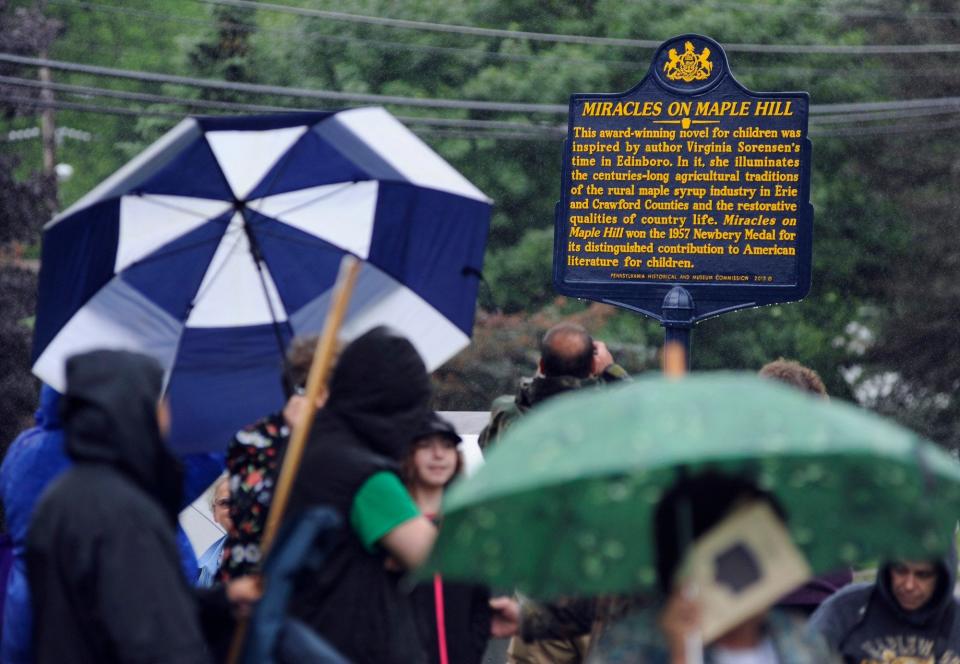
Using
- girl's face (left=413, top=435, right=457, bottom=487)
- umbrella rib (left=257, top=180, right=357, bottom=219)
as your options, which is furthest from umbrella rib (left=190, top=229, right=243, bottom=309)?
girl's face (left=413, top=435, right=457, bottom=487)

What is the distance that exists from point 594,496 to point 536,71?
94.5 ft

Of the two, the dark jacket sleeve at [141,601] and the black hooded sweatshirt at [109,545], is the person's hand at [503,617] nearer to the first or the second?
the black hooded sweatshirt at [109,545]

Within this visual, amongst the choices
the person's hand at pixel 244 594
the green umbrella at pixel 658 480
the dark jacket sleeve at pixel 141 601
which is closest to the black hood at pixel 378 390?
the person's hand at pixel 244 594

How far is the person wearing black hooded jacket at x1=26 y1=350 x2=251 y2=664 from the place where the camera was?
12.9ft

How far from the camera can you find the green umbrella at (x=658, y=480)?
315 centimetres

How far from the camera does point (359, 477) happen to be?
4555 millimetres

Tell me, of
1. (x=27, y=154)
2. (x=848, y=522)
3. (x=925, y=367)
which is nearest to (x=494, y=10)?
(x=925, y=367)

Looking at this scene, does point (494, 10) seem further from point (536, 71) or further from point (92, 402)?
point (92, 402)

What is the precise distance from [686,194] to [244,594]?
20.4 ft

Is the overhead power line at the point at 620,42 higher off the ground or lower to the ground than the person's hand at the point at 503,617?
higher

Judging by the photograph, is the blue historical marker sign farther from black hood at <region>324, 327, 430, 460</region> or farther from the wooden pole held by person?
the wooden pole held by person

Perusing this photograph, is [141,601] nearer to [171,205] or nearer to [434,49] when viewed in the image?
[171,205]

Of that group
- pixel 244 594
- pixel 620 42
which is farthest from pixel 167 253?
pixel 620 42

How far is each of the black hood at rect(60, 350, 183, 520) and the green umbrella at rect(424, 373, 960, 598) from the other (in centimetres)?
87
